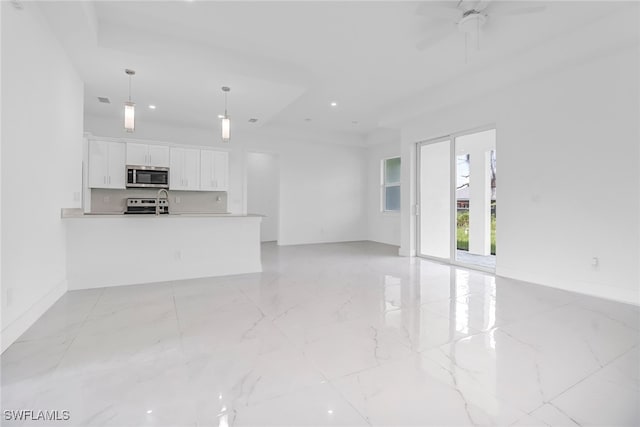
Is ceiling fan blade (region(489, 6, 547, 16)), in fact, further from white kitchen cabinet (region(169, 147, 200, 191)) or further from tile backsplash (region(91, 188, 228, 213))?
tile backsplash (region(91, 188, 228, 213))

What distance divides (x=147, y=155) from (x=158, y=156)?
19 centimetres

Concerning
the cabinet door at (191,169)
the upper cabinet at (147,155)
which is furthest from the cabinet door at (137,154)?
the cabinet door at (191,169)

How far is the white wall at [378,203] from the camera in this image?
766cm

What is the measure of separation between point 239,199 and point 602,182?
6105 mm

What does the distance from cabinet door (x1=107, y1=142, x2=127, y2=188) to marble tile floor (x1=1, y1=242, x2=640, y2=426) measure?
9.61 ft

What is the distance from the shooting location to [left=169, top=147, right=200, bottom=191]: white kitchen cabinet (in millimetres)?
6094

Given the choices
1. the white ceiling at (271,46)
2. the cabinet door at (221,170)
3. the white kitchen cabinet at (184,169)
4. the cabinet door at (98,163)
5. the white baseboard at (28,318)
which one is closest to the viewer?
the white baseboard at (28,318)

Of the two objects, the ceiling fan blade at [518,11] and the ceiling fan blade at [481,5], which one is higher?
the ceiling fan blade at [481,5]

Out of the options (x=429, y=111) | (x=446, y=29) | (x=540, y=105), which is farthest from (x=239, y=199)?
(x=540, y=105)

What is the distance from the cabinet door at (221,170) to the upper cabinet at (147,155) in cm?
93

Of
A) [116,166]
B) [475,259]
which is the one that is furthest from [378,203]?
[116,166]

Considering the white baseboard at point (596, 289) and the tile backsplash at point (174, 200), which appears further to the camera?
the tile backsplash at point (174, 200)

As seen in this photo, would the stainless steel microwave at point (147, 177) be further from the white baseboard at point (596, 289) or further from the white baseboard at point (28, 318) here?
the white baseboard at point (596, 289)

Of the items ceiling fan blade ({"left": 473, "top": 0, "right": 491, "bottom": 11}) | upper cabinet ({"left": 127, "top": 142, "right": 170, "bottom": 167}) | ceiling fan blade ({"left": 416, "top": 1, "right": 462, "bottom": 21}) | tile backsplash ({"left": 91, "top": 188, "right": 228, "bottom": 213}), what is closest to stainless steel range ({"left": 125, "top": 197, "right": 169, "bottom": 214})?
tile backsplash ({"left": 91, "top": 188, "right": 228, "bottom": 213})
